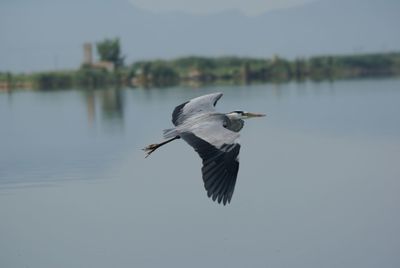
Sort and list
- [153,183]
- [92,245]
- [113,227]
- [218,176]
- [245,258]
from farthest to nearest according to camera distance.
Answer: [153,183] → [113,227] → [92,245] → [245,258] → [218,176]

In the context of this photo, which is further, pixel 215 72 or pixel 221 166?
pixel 215 72

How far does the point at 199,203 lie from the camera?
10.1 metres

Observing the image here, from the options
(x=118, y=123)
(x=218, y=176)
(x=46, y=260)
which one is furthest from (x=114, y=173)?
(x=118, y=123)

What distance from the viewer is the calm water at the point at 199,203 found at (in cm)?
A: 814

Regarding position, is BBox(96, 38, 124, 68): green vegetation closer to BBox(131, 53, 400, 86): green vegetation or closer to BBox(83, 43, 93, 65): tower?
BBox(83, 43, 93, 65): tower

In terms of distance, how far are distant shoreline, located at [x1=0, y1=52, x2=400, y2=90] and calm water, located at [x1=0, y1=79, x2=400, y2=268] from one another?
4101 cm

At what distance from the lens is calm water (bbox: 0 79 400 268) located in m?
8.14

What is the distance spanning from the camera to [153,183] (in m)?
11.6

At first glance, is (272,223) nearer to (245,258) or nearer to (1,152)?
(245,258)

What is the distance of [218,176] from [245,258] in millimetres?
1134

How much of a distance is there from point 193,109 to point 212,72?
184 feet

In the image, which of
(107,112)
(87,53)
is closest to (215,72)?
(87,53)

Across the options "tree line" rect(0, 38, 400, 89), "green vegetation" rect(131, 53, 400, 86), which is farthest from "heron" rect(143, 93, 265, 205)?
"green vegetation" rect(131, 53, 400, 86)

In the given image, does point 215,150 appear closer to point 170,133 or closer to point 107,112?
point 170,133
